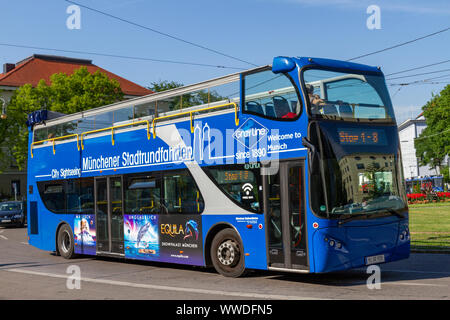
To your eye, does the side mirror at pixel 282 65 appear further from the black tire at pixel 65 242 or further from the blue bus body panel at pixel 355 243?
the black tire at pixel 65 242

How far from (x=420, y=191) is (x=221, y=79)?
39867 mm

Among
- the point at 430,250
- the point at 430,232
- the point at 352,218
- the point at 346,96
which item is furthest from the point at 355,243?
the point at 430,232

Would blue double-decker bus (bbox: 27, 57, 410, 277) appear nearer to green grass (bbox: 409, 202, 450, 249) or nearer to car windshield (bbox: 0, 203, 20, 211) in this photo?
green grass (bbox: 409, 202, 450, 249)

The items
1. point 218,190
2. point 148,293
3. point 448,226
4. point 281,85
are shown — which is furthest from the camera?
point 448,226

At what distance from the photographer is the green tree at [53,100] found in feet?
166

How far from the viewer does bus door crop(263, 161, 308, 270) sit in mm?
10398

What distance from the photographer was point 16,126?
51406 millimetres

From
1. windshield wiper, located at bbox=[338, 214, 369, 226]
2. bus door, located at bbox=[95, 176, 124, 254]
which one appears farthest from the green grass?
bus door, located at bbox=[95, 176, 124, 254]

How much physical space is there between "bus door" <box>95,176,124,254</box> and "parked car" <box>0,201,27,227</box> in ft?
76.8

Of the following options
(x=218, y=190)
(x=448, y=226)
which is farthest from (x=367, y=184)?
(x=448, y=226)

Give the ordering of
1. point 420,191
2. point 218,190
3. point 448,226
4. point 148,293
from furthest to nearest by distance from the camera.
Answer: point 420,191
point 448,226
point 218,190
point 148,293

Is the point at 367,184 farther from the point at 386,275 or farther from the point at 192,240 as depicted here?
the point at 192,240

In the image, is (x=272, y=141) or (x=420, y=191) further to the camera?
(x=420, y=191)

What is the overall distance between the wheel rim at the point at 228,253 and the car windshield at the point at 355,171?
2.40 m
